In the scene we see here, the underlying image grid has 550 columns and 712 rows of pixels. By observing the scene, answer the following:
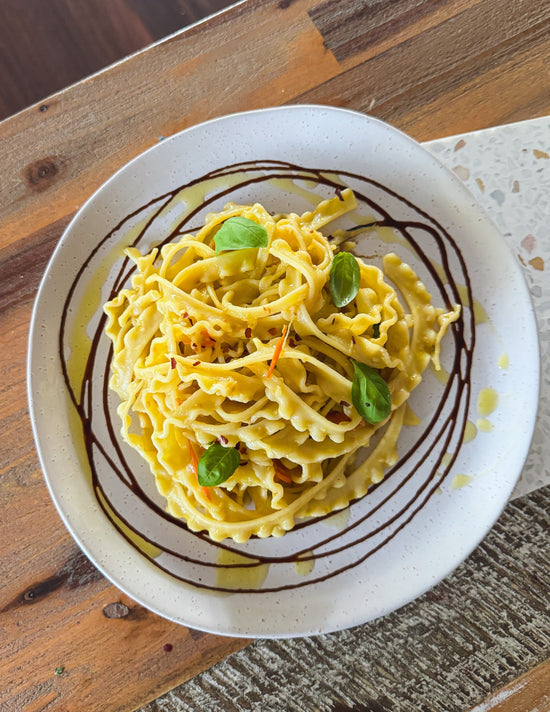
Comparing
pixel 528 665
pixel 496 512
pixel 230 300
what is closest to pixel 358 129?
pixel 230 300

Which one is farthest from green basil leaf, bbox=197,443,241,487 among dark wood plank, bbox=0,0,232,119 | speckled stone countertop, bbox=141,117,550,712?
dark wood plank, bbox=0,0,232,119

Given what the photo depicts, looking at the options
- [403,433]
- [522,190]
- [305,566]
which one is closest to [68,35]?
[522,190]

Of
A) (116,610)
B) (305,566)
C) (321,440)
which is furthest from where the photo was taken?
(116,610)

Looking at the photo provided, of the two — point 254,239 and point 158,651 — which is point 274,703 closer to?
point 158,651

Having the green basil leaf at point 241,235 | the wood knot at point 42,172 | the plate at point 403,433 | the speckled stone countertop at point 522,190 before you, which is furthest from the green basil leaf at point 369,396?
the wood knot at point 42,172

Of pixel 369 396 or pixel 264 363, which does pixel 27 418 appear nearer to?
pixel 264 363

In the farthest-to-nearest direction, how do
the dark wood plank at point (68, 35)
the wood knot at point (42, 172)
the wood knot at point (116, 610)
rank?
the dark wood plank at point (68, 35) < the wood knot at point (42, 172) < the wood knot at point (116, 610)

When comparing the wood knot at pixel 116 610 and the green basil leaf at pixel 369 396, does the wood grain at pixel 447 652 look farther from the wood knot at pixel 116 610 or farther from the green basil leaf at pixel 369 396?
the green basil leaf at pixel 369 396
